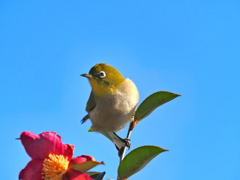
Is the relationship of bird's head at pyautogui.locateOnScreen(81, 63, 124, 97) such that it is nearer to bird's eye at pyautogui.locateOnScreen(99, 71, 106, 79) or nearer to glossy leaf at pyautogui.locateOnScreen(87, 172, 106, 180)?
bird's eye at pyautogui.locateOnScreen(99, 71, 106, 79)

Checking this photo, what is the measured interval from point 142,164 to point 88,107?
2.01 m

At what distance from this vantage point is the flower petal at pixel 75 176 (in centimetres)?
162

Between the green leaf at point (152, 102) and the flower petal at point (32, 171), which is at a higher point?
the green leaf at point (152, 102)

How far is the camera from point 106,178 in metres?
1.65

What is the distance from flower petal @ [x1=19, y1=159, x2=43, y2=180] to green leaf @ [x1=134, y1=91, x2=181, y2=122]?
1.02 metres

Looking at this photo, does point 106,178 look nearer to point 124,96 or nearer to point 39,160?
point 39,160

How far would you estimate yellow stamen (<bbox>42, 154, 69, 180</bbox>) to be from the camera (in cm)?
164

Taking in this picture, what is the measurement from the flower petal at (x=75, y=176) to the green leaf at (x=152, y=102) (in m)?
0.89

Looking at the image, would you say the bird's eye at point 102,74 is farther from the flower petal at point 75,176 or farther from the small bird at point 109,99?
the flower petal at point 75,176

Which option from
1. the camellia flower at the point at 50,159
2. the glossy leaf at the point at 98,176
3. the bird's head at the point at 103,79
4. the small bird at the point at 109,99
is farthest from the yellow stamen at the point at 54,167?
the bird's head at the point at 103,79

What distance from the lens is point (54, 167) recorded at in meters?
1.64

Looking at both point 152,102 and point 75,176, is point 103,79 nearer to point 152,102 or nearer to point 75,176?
point 152,102

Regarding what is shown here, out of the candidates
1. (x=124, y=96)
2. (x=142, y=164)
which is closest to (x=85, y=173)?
(x=142, y=164)

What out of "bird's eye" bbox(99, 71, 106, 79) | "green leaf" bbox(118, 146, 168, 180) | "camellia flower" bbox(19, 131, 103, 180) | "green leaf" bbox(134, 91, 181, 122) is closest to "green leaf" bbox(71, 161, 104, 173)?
"camellia flower" bbox(19, 131, 103, 180)
